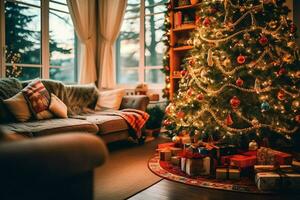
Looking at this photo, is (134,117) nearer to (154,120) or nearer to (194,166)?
(154,120)

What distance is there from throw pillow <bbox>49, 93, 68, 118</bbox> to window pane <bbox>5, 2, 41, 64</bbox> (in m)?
1.62

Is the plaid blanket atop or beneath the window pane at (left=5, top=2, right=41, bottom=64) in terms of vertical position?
beneath

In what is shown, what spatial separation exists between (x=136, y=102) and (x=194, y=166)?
1.71 m

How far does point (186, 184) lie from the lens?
2.33 metres

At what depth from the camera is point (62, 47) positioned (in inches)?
209

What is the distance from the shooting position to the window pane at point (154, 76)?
5.20 m

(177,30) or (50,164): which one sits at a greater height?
(177,30)

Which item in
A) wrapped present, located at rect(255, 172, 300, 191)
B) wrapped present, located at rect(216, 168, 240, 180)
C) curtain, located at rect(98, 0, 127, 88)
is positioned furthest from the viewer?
curtain, located at rect(98, 0, 127, 88)

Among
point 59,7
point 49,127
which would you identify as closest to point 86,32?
point 59,7

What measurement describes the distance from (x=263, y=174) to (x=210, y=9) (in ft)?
7.16

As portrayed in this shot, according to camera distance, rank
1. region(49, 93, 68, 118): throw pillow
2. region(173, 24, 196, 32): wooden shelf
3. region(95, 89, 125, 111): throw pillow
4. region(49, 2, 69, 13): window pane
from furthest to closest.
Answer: region(49, 2, 69, 13): window pane → region(173, 24, 196, 32): wooden shelf → region(95, 89, 125, 111): throw pillow → region(49, 93, 68, 118): throw pillow

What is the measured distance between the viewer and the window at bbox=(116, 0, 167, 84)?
5250 mm

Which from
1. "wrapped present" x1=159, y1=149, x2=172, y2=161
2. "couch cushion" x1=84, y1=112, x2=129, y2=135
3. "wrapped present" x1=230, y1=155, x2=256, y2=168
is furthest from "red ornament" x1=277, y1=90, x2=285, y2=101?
"couch cushion" x1=84, y1=112, x2=129, y2=135

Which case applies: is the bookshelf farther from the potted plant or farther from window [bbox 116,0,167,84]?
window [bbox 116,0,167,84]
